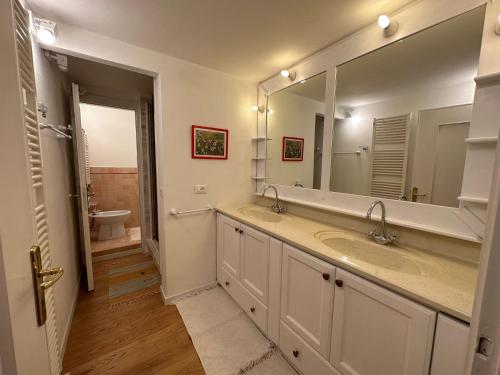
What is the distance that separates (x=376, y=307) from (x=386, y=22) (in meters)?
1.61

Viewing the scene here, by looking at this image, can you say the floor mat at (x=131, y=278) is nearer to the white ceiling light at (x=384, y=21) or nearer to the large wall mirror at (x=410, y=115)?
the large wall mirror at (x=410, y=115)

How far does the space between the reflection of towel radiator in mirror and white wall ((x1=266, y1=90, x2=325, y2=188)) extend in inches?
20.2

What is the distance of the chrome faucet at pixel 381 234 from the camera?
1316 mm

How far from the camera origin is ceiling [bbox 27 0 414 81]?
124 centimetres

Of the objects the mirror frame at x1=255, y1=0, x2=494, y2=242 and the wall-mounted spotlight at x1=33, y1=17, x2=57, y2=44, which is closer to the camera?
the mirror frame at x1=255, y1=0, x2=494, y2=242

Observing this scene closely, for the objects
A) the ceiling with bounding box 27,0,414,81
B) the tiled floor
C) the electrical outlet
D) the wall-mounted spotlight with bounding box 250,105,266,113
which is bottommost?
the tiled floor

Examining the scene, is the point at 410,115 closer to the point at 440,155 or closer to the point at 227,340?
the point at 440,155

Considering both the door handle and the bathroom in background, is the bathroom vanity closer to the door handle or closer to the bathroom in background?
the door handle

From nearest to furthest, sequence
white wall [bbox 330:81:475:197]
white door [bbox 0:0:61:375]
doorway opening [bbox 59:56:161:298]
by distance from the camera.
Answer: white door [bbox 0:0:61:375] → white wall [bbox 330:81:475:197] → doorway opening [bbox 59:56:161:298]

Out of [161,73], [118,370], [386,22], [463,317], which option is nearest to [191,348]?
[118,370]

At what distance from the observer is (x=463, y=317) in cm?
70

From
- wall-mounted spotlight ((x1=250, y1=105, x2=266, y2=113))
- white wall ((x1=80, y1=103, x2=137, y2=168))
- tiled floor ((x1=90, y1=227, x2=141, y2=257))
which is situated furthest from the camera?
white wall ((x1=80, y1=103, x2=137, y2=168))

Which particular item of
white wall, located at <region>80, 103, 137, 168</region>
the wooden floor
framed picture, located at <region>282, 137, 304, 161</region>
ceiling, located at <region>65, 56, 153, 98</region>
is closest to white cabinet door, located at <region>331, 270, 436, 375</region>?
the wooden floor

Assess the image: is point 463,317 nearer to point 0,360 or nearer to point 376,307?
point 376,307
